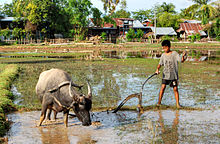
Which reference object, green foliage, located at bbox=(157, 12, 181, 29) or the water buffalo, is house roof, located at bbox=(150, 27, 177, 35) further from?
the water buffalo

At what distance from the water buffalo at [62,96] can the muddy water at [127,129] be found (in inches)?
14.8

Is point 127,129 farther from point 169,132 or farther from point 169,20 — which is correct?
point 169,20

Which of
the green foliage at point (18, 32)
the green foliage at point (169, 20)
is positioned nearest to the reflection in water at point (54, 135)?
the green foliage at point (18, 32)

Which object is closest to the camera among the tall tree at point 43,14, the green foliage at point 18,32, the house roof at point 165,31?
the tall tree at point 43,14

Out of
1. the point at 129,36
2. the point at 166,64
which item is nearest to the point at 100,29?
the point at 129,36

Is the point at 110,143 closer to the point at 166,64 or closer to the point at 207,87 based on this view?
the point at 166,64

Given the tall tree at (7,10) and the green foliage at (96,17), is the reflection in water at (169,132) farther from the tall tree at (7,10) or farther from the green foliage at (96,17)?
the tall tree at (7,10)

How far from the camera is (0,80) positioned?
10.5 meters

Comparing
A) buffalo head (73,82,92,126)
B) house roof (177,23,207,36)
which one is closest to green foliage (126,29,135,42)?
house roof (177,23,207,36)

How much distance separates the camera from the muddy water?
506 cm

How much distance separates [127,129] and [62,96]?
62.8 inches

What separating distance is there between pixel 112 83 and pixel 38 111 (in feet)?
15.4

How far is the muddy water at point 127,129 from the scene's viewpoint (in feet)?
16.6

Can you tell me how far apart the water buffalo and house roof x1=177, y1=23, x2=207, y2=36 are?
57.9m
